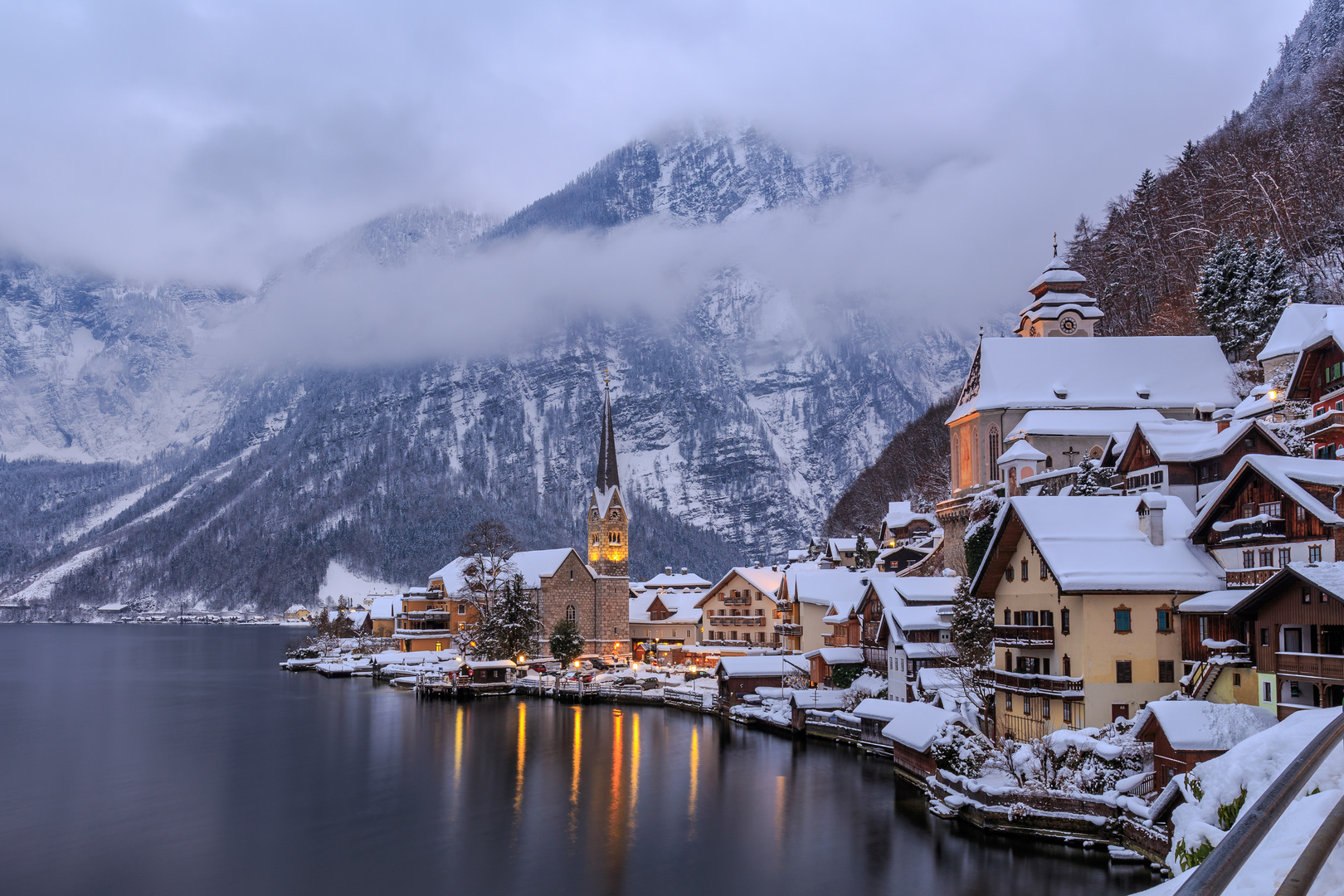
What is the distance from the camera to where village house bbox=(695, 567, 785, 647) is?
267 feet

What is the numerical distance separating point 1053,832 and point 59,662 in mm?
126715

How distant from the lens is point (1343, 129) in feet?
214

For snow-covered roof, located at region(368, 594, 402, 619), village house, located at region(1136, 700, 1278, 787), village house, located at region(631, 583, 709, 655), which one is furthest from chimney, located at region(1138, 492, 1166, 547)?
snow-covered roof, located at region(368, 594, 402, 619)

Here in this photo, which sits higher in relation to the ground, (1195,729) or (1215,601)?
(1215,601)

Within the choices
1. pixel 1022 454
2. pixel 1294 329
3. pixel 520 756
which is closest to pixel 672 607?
pixel 520 756

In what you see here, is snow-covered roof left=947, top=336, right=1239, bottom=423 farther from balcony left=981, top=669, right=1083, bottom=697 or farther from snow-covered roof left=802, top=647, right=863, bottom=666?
balcony left=981, top=669, right=1083, bottom=697

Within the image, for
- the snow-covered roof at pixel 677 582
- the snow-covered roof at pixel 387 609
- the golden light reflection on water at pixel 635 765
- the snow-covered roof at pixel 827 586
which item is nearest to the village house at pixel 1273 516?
the golden light reflection on water at pixel 635 765

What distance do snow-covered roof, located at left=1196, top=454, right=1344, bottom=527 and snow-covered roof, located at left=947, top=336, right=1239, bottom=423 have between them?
2491 cm

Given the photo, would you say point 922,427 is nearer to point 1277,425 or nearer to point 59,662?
point 1277,425

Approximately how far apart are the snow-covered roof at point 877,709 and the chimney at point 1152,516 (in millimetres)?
15572

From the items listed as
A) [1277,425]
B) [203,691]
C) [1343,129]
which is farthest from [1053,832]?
[203,691]

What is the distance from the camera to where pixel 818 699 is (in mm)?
54156

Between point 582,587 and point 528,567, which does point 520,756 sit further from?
point 528,567

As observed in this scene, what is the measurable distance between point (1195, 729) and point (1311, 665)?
3401mm
